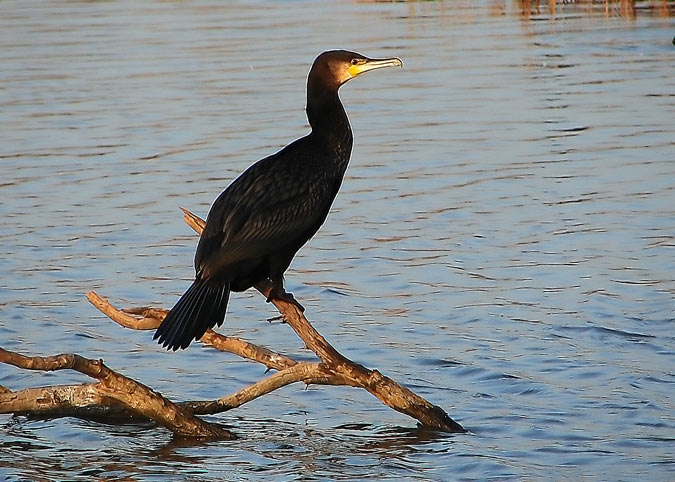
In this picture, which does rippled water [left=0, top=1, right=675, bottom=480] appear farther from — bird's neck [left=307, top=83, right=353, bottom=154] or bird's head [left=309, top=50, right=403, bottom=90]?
bird's head [left=309, top=50, right=403, bottom=90]

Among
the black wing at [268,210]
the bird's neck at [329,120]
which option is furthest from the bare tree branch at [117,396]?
the bird's neck at [329,120]

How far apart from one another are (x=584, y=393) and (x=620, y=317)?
128 cm

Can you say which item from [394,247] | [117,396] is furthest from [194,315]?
[394,247]

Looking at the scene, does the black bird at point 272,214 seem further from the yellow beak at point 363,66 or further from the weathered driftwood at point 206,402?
the weathered driftwood at point 206,402

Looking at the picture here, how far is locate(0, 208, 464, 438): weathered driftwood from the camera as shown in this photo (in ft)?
17.1

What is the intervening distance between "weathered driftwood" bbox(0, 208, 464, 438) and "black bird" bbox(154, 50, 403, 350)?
0.15 m

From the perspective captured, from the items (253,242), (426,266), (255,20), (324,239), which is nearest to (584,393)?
(253,242)

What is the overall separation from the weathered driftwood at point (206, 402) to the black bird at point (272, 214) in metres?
0.15

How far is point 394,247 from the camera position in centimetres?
910

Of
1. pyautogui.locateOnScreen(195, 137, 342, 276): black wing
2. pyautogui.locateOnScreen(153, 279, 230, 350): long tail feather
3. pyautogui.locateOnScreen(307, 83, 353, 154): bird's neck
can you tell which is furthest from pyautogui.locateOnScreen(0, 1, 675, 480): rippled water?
pyautogui.locateOnScreen(307, 83, 353, 154): bird's neck

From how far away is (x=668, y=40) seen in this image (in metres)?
18.5

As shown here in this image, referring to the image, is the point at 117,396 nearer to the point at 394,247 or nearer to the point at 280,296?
the point at 280,296

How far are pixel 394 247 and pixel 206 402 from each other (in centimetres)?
356

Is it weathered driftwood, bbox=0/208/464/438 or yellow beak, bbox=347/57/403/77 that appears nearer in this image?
weathered driftwood, bbox=0/208/464/438
